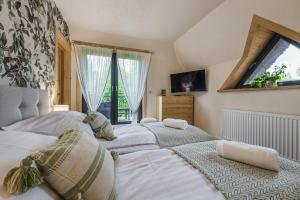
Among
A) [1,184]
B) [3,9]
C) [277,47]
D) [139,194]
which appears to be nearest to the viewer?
[1,184]

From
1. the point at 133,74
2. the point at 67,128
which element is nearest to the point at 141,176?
→ the point at 67,128

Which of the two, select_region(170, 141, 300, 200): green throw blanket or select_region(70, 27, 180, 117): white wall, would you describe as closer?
select_region(170, 141, 300, 200): green throw blanket

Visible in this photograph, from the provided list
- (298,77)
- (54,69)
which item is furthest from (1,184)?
(298,77)

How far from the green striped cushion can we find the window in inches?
106

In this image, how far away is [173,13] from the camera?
2619mm

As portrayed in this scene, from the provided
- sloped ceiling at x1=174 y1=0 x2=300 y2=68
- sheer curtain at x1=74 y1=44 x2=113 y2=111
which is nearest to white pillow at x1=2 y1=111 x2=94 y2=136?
sheer curtain at x1=74 y1=44 x2=113 y2=111

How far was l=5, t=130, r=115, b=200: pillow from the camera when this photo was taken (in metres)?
0.48

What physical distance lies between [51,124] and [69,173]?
76 cm

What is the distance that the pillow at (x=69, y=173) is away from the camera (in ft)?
1.57

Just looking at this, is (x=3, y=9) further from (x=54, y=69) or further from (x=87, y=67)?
(x=87, y=67)

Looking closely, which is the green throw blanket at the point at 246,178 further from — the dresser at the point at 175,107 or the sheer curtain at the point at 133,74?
the sheer curtain at the point at 133,74

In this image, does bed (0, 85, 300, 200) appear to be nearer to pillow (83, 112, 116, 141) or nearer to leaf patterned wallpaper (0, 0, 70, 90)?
leaf patterned wallpaper (0, 0, 70, 90)

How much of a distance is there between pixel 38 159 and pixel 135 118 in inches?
126

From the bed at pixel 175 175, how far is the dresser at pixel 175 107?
2.48 meters
